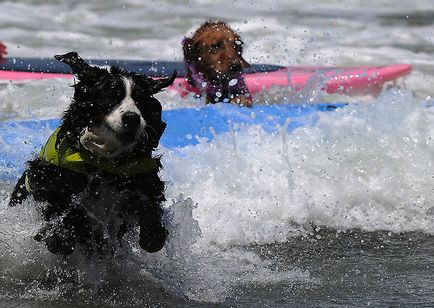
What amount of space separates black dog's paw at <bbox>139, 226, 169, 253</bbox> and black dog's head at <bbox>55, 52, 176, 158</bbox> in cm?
35

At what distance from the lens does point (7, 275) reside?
4.18m

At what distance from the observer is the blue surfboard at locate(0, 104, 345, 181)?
20.6 feet

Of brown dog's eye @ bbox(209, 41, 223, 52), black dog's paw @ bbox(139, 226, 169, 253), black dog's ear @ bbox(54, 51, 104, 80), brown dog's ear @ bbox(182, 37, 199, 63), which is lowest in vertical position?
black dog's paw @ bbox(139, 226, 169, 253)

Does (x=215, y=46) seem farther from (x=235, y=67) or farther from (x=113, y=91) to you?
(x=113, y=91)

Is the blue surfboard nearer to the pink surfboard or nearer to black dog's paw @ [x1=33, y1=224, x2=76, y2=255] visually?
the pink surfboard

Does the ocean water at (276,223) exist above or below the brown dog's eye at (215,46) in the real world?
below

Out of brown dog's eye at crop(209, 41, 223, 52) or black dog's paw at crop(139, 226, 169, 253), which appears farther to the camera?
brown dog's eye at crop(209, 41, 223, 52)

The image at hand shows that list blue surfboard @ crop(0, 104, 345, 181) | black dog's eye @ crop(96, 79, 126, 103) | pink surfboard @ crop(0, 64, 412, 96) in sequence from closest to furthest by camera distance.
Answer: black dog's eye @ crop(96, 79, 126, 103), blue surfboard @ crop(0, 104, 345, 181), pink surfboard @ crop(0, 64, 412, 96)

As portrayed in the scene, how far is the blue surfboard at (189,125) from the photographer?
6285 millimetres

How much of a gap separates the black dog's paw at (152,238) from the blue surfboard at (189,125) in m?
2.19

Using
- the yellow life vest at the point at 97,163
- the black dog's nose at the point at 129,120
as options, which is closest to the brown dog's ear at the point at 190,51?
the yellow life vest at the point at 97,163

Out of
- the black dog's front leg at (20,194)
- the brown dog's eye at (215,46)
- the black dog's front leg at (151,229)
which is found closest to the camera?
the black dog's front leg at (151,229)

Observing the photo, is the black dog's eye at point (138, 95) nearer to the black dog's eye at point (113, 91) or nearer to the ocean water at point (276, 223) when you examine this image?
the black dog's eye at point (113, 91)

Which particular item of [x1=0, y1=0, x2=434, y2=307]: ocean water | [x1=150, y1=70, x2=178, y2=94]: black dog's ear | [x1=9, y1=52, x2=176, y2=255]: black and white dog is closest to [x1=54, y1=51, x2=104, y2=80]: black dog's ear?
[x1=9, y1=52, x2=176, y2=255]: black and white dog
